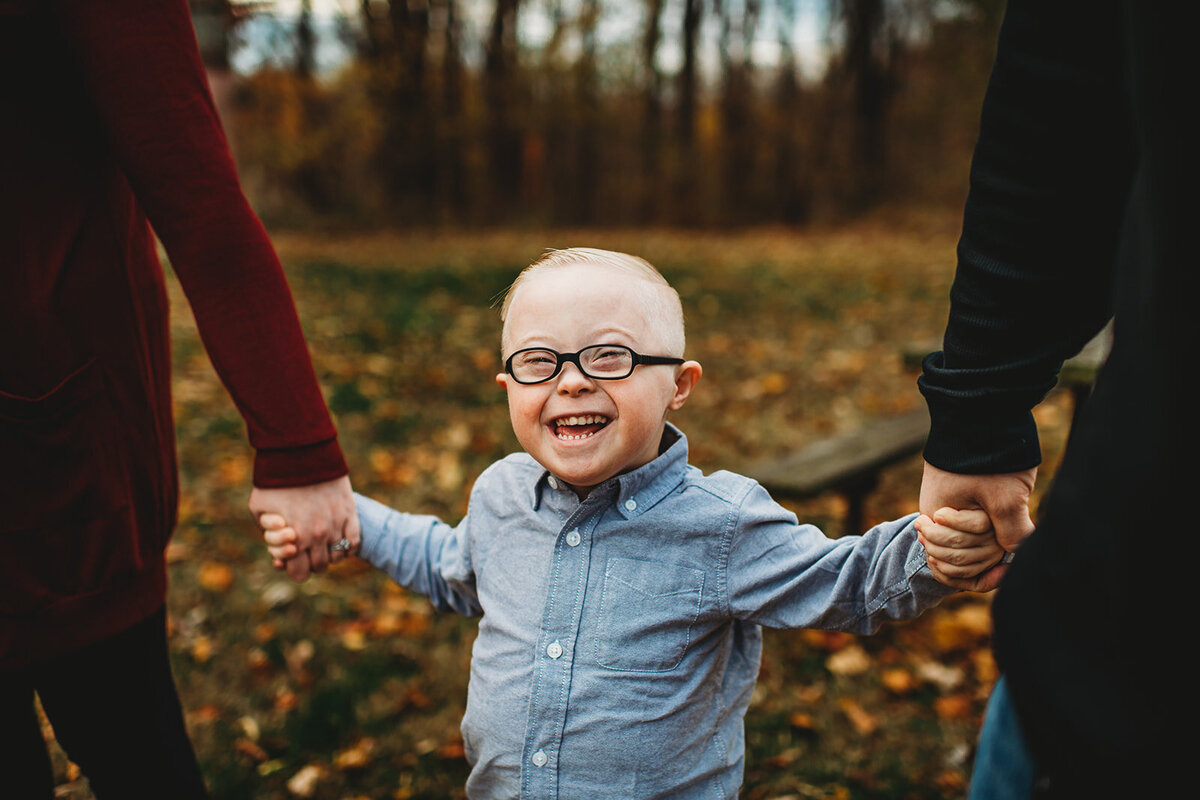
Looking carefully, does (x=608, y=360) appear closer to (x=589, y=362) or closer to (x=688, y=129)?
(x=589, y=362)

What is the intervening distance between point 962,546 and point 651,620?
0.55 m

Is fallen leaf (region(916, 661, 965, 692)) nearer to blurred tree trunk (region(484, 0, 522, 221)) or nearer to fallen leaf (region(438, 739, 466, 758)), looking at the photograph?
fallen leaf (region(438, 739, 466, 758))

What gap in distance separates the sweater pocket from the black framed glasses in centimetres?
68

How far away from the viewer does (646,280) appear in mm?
1714

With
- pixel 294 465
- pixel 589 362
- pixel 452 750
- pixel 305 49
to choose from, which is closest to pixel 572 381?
pixel 589 362

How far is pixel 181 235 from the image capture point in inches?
60.7

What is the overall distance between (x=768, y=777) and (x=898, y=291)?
8.30 m

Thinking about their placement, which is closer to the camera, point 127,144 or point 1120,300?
point 1120,300

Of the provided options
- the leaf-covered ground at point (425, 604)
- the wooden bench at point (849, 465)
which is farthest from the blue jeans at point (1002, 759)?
the wooden bench at point (849, 465)

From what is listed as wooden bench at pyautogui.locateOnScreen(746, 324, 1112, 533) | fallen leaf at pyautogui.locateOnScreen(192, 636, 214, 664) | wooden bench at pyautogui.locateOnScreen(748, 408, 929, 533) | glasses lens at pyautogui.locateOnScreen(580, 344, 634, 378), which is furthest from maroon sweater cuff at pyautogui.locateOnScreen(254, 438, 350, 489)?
fallen leaf at pyautogui.locateOnScreen(192, 636, 214, 664)

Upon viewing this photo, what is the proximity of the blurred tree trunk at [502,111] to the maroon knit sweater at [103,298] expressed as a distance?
17.2 metres

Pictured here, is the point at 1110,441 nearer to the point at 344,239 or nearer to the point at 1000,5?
the point at 344,239

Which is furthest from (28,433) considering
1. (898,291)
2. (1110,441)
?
(898,291)

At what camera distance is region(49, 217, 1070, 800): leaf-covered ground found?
2979 mm
